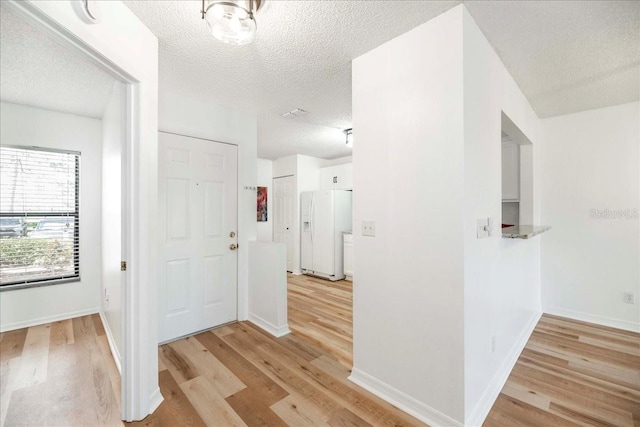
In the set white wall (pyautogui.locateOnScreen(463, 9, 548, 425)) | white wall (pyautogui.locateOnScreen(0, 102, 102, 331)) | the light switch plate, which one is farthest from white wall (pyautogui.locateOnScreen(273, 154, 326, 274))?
the light switch plate

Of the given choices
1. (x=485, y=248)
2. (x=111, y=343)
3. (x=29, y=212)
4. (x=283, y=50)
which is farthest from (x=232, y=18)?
(x=111, y=343)

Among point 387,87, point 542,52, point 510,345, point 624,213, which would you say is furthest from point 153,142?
point 624,213

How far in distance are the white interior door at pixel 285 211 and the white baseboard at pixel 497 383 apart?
156 inches

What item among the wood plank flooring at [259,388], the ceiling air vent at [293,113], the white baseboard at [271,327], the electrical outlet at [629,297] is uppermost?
the ceiling air vent at [293,113]

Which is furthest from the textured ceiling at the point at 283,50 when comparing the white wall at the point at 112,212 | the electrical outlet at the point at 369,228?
the electrical outlet at the point at 369,228

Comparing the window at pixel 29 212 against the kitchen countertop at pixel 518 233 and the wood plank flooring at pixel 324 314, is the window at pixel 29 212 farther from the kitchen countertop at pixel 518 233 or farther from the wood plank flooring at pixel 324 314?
the kitchen countertop at pixel 518 233

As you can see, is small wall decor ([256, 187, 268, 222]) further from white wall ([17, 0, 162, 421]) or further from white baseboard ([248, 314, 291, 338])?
white wall ([17, 0, 162, 421])

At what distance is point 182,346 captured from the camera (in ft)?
8.47

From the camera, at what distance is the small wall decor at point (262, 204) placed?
18.6 feet

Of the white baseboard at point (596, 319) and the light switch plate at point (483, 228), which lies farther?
the white baseboard at point (596, 319)

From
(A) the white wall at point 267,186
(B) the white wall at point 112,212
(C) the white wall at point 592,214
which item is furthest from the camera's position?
(A) the white wall at point 267,186

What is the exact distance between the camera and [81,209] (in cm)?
258

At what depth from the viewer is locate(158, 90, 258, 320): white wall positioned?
8.78ft

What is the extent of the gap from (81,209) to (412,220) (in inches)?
115
